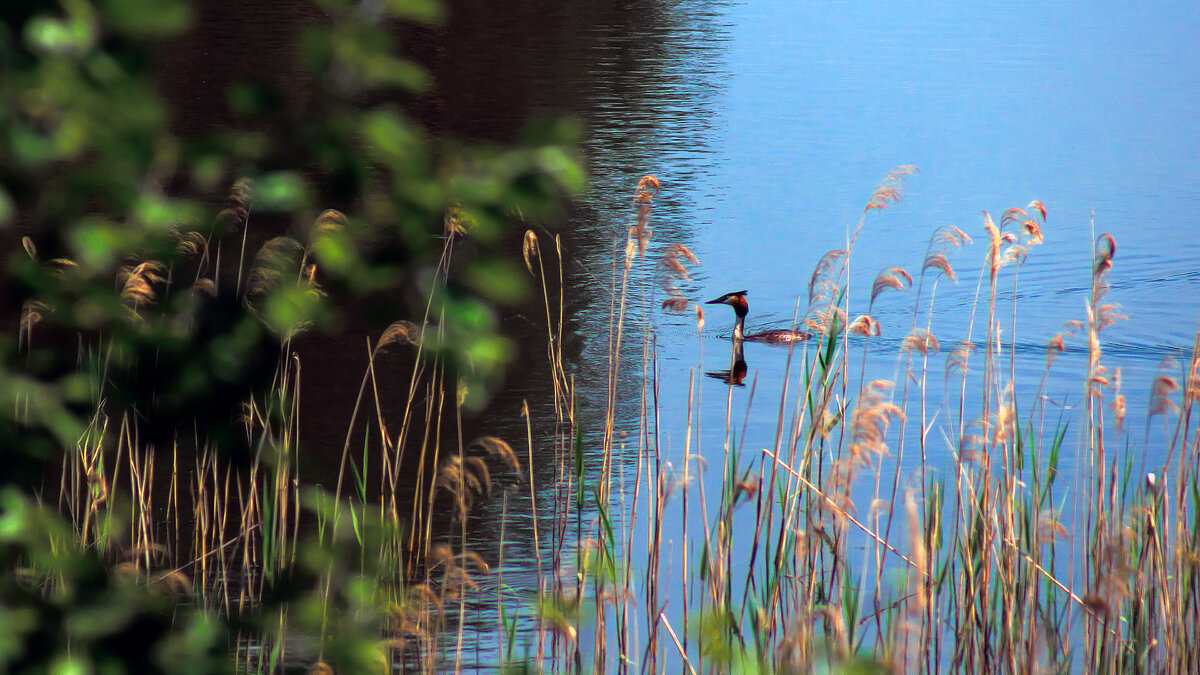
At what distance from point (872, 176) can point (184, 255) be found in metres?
10.3

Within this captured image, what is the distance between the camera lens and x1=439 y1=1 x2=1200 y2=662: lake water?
23.6ft

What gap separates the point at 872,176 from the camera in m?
11.2

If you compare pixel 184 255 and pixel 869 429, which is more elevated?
pixel 184 255

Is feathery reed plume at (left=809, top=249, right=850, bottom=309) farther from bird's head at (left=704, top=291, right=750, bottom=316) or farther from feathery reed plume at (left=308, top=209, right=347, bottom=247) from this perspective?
bird's head at (left=704, top=291, right=750, bottom=316)

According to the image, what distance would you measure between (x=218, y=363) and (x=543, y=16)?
69.6 ft

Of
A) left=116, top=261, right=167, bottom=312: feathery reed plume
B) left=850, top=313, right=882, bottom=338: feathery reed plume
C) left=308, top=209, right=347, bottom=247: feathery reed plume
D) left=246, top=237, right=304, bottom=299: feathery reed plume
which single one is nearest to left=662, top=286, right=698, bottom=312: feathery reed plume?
left=850, top=313, right=882, bottom=338: feathery reed plume

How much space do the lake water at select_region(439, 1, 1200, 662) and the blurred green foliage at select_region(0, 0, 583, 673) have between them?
2.58 m

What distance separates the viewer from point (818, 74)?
667 inches

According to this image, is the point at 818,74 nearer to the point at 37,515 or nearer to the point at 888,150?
the point at 888,150

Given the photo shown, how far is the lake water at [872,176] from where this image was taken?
23.6 feet

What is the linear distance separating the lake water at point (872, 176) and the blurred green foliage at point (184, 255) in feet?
8.45

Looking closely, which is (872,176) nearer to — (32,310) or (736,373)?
(736,373)

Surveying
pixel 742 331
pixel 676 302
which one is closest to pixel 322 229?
pixel 676 302

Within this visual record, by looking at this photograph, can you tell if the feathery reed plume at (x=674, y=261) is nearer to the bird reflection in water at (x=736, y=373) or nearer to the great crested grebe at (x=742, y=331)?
the bird reflection in water at (x=736, y=373)
